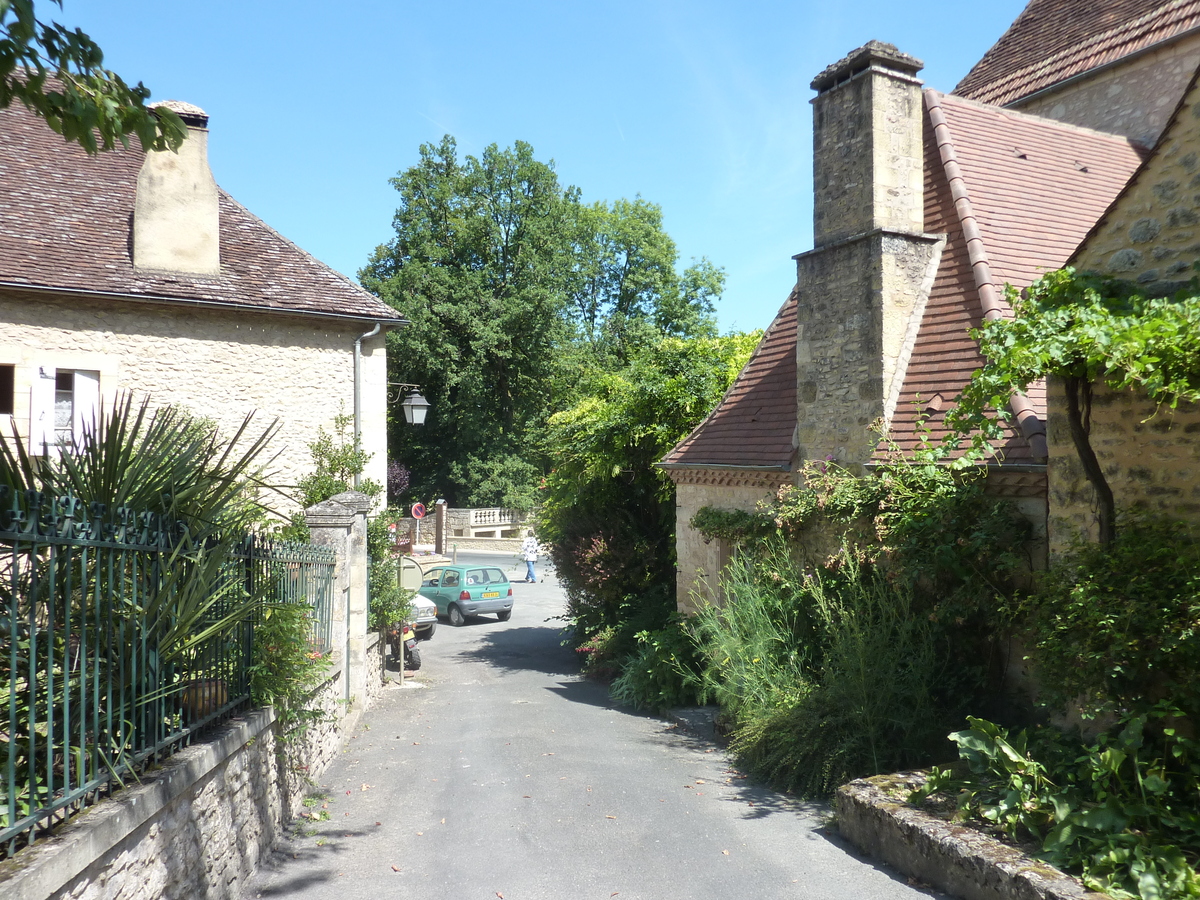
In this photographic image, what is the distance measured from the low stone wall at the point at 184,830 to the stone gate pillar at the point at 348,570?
105 inches

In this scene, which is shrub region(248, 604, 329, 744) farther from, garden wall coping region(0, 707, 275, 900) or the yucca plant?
garden wall coping region(0, 707, 275, 900)

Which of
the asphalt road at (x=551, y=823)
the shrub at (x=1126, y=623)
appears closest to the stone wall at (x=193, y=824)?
the asphalt road at (x=551, y=823)

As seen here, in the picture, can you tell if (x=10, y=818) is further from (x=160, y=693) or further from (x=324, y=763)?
(x=324, y=763)

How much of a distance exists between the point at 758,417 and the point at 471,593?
12.3m

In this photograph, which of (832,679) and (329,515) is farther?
(329,515)

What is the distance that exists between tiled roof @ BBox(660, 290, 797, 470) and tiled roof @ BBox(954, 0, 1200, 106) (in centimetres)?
619

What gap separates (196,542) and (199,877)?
5.73 ft

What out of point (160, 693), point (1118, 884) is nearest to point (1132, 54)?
point (1118, 884)

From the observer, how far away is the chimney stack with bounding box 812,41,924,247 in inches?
375

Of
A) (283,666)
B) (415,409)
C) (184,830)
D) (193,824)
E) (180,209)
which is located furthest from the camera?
(415,409)

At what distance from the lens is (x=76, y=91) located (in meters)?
3.88

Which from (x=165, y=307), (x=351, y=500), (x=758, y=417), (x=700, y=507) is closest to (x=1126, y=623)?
(x=758, y=417)

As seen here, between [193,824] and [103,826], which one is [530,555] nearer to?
[193,824]

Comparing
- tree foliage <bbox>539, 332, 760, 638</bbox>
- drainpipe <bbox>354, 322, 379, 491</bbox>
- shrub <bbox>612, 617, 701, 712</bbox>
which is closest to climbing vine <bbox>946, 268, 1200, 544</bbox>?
shrub <bbox>612, 617, 701, 712</bbox>
